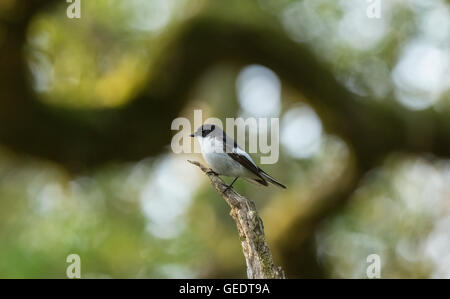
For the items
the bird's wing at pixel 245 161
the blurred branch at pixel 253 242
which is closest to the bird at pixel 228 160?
the bird's wing at pixel 245 161

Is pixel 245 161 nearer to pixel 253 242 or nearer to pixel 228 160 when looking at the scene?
pixel 228 160

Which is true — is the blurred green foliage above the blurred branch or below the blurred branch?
above

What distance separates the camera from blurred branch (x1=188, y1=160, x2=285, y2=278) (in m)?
3.32

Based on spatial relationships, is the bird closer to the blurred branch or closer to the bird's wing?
the bird's wing

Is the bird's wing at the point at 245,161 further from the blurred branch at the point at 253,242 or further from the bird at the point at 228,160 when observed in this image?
the blurred branch at the point at 253,242

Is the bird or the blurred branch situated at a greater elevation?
the bird

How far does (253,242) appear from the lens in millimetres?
3434

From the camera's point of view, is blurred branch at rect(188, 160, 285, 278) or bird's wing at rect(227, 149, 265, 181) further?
bird's wing at rect(227, 149, 265, 181)

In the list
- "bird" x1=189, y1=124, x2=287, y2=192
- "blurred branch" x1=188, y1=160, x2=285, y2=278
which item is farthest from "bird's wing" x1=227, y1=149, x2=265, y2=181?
"blurred branch" x1=188, y1=160, x2=285, y2=278

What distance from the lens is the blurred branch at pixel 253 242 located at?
3321 millimetres

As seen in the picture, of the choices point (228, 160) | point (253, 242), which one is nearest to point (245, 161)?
point (228, 160)

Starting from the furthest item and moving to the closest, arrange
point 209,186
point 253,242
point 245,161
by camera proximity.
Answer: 1. point 209,186
2. point 245,161
3. point 253,242
